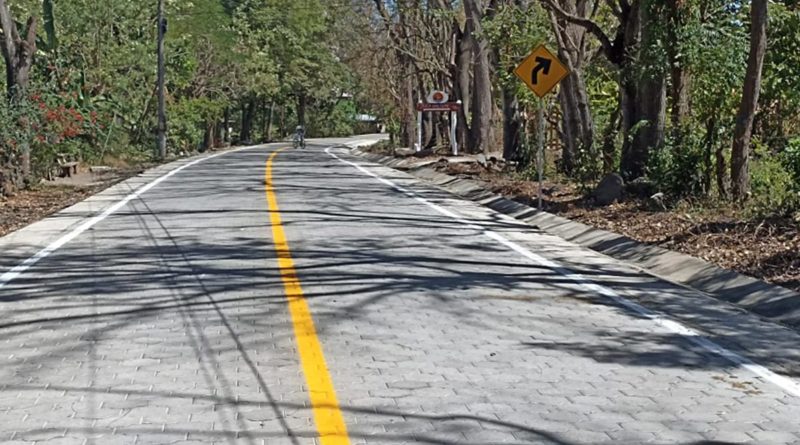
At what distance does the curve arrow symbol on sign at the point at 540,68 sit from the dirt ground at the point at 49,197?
898cm

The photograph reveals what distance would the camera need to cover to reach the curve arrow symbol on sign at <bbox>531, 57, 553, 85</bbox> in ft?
64.8

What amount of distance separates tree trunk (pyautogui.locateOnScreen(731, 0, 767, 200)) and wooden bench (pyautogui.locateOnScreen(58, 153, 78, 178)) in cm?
1961

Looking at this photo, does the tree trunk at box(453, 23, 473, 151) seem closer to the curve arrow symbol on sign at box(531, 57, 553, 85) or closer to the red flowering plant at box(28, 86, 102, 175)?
the red flowering plant at box(28, 86, 102, 175)

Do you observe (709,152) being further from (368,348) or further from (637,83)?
(368,348)

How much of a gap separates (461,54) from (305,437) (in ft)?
115

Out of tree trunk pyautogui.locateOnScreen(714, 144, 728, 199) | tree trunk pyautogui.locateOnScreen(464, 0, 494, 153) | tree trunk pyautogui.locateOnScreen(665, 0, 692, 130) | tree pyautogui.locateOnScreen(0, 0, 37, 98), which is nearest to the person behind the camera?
tree trunk pyautogui.locateOnScreen(714, 144, 728, 199)

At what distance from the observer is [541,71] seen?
19844 mm

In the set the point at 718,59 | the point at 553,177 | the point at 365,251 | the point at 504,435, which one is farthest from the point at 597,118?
the point at 504,435

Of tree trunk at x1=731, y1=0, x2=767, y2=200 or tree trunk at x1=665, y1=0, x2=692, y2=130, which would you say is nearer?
tree trunk at x1=731, y1=0, x2=767, y2=200

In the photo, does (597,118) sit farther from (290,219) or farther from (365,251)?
(365,251)

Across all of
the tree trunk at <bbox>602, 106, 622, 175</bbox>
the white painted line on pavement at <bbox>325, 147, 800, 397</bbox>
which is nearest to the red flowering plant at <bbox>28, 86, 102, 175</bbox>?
the tree trunk at <bbox>602, 106, 622, 175</bbox>

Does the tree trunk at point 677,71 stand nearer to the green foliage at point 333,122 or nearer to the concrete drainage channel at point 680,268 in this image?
the concrete drainage channel at point 680,268

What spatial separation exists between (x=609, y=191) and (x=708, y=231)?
4.64m

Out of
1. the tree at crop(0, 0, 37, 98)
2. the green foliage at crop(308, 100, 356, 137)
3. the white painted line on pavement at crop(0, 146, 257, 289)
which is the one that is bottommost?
the green foliage at crop(308, 100, 356, 137)
